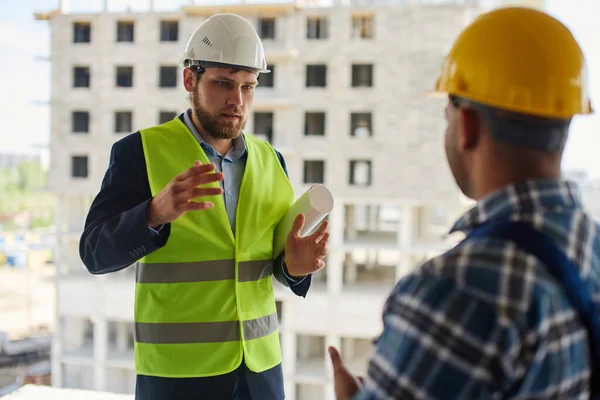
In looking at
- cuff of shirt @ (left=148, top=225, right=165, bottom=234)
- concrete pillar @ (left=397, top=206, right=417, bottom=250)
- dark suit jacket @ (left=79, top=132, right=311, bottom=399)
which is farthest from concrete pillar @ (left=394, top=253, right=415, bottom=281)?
cuff of shirt @ (left=148, top=225, right=165, bottom=234)

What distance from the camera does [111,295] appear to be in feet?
38.5

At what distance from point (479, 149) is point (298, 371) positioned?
1086cm

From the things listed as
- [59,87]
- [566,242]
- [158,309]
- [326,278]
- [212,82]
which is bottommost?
[326,278]

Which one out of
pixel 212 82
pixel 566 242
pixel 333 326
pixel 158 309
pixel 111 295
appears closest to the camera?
pixel 566 242

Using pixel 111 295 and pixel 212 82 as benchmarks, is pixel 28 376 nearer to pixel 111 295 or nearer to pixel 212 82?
pixel 111 295

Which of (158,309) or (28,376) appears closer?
(158,309)

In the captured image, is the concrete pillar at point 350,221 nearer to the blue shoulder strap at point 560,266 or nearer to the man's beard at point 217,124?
the man's beard at point 217,124

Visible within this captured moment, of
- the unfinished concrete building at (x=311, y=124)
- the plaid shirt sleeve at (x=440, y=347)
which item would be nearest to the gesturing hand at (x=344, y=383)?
the plaid shirt sleeve at (x=440, y=347)

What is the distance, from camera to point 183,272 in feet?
3.91

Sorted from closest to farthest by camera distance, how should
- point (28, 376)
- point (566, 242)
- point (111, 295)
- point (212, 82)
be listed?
point (566, 242) → point (212, 82) → point (28, 376) → point (111, 295)

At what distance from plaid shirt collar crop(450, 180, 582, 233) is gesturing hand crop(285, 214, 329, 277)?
665 millimetres

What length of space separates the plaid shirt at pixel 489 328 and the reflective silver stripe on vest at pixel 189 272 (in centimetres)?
69

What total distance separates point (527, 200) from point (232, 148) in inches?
33.9

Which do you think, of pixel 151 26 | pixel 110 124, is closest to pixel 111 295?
A: pixel 110 124
